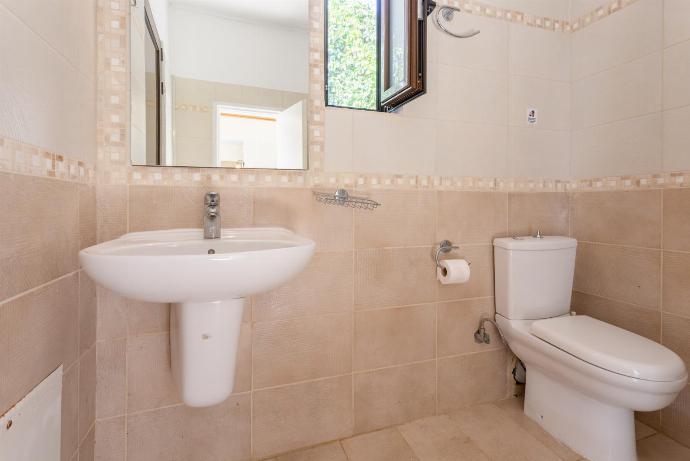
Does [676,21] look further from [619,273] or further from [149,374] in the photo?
[149,374]

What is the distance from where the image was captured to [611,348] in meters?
1.22

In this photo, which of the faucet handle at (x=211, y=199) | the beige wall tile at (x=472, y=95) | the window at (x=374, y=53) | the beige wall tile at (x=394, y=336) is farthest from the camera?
the beige wall tile at (x=472, y=95)

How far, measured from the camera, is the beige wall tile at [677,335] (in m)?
1.39

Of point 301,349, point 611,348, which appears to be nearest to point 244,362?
point 301,349

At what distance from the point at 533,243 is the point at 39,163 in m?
1.79

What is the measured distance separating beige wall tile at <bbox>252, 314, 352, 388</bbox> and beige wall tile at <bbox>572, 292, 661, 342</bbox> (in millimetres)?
1264

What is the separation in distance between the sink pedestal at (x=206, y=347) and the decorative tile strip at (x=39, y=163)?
0.49 metres

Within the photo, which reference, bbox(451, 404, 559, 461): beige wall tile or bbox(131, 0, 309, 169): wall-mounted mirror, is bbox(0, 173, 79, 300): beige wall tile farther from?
bbox(451, 404, 559, 461): beige wall tile

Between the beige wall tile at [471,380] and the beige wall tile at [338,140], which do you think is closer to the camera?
the beige wall tile at [338,140]

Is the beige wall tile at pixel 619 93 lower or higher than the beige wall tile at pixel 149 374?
higher

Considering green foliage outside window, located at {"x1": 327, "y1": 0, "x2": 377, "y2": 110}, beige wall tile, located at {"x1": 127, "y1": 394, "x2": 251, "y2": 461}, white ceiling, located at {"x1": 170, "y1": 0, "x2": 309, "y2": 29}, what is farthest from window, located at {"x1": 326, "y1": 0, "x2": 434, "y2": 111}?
beige wall tile, located at {"x1": 127, "y1": 394, "x2": 251, "y2": 461}

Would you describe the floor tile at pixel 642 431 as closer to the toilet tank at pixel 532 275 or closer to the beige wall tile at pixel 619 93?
the toilet tank at pixel 532 275

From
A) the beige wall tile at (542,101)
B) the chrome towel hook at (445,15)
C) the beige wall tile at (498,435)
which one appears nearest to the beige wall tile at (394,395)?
the beige wall tile at (498,435)

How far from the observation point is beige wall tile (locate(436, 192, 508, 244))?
1.61 m
